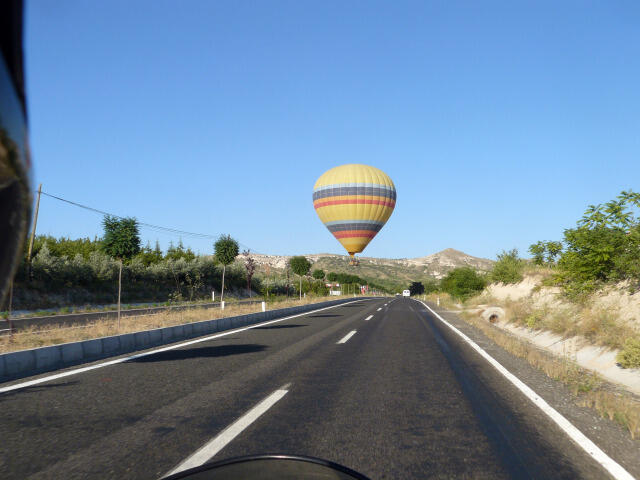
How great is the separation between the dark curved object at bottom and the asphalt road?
185cm

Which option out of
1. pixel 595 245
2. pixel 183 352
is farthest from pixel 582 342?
pixel 183 352

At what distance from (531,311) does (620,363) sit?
8752mm

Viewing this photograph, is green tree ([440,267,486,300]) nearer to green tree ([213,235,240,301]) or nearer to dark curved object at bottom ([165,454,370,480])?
green tree ([213,235,240,301])

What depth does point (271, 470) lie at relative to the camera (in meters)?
2.18

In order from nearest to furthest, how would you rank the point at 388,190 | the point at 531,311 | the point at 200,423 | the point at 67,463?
1. the point at 67,463
2. the point at 200,423
3. the point at 531,311
4. the point at 388,190

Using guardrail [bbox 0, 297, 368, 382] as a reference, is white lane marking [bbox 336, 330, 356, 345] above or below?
below

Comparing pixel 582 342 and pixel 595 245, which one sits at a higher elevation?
pixel 595 245

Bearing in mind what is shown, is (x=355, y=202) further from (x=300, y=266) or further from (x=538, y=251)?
(x=538, y=251)

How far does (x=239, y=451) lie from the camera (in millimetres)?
4219

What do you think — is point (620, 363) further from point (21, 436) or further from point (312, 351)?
point (21, 436)

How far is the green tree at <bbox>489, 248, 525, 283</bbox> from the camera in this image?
31.1m

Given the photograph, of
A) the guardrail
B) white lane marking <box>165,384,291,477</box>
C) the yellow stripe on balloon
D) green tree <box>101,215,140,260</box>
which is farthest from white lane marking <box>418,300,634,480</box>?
the yellow stripe on balloon

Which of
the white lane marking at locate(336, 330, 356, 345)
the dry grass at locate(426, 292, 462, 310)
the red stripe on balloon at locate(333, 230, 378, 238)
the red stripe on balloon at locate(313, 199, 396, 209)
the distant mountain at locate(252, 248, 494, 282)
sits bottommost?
the white lane marking at locate(336, 330, 356, 345)

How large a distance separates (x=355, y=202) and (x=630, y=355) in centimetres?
3550
